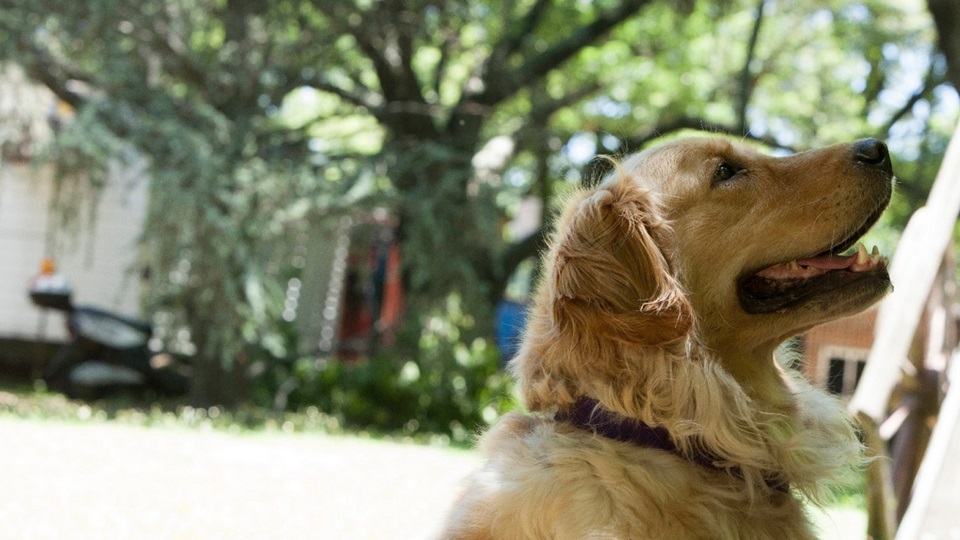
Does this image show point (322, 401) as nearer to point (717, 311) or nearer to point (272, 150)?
point (272, 150)

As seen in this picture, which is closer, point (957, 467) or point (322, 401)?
point (957, 467)

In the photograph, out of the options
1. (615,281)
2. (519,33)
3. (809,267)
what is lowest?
(615,281)

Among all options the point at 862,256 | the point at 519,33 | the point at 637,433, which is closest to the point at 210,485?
the point at 637,433

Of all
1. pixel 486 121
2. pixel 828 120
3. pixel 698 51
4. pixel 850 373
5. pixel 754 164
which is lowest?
pixel 850 373

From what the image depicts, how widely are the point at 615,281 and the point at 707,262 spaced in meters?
0.40

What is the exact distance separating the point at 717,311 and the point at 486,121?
34.5 feet

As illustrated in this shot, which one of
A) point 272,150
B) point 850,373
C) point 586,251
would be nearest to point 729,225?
point 586,251

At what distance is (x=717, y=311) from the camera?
9.13ft

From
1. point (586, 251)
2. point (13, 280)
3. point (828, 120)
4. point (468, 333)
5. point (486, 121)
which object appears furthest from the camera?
point (828, 120)

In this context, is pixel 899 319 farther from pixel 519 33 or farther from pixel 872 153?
pixel 519 33

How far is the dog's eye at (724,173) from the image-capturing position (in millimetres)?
2951

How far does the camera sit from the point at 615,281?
8.48 feet

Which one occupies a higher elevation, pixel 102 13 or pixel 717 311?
pixel 102 13

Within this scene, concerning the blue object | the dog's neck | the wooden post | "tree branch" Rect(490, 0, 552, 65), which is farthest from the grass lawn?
"tree branch" Rect(490, 0, 552, 65)
